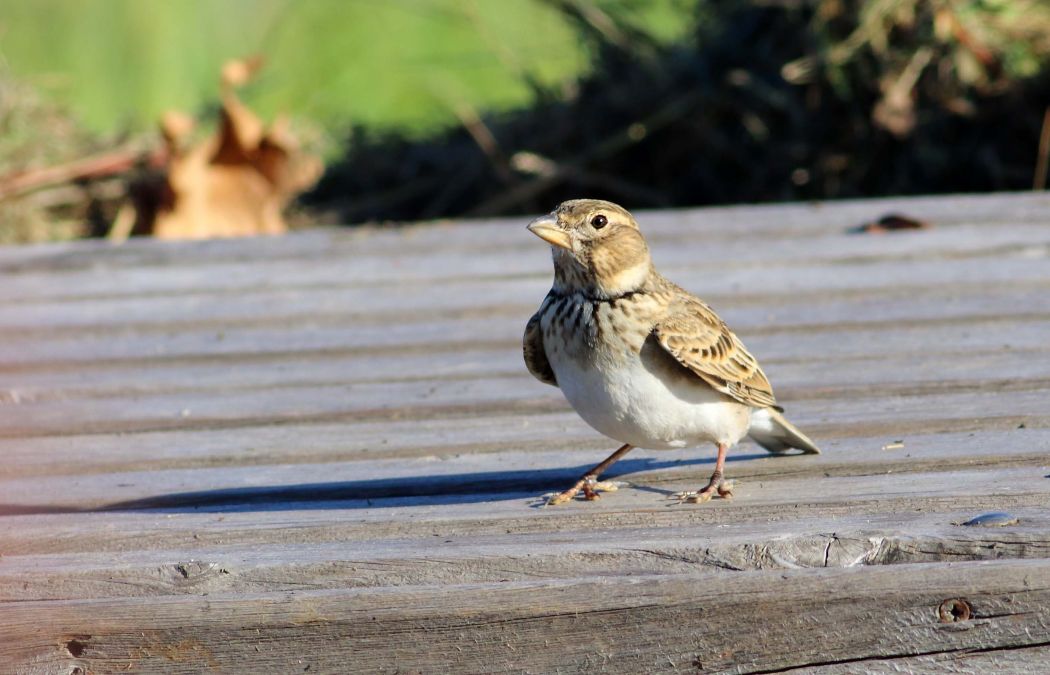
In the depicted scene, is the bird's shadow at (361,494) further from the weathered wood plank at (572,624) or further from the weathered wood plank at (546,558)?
the weathered wood plank at (572,624)

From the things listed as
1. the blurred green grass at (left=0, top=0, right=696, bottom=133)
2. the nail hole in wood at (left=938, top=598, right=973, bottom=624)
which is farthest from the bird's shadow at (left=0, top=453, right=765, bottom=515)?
the blurred green grass at (left=0, top=0, right=696, bottom=133)

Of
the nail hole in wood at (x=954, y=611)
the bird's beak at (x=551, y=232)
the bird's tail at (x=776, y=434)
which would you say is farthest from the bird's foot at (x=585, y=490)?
the nail hole in wood at (x=954, y=611)

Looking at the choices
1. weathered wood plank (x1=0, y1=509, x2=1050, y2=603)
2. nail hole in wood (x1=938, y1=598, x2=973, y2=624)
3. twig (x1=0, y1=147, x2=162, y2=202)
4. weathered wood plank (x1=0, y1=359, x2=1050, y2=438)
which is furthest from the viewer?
twig (x1=0, y1=147, x2=162, y2=202)

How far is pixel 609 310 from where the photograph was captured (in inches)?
135

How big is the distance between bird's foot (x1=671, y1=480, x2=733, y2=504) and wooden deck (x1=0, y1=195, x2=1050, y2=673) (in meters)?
0.05

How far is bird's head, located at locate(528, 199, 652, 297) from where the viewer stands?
3.51 metres

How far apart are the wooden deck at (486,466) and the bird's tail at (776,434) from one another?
0.14 ft

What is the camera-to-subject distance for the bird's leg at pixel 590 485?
3170 millimetres

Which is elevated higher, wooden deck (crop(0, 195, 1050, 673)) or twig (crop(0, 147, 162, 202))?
twig (crop(0, 147, 162, 202))

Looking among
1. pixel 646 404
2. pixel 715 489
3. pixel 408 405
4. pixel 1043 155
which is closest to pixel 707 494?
pixel 715 489

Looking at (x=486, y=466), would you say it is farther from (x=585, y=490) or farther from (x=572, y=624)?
(x=572, y=624)

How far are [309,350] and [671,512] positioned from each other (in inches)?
71.8

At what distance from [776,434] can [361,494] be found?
3.28 ft

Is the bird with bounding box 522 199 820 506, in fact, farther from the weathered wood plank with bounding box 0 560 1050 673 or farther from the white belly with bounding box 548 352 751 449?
the weathered wood plank with bounding box 0 560 1050 673
